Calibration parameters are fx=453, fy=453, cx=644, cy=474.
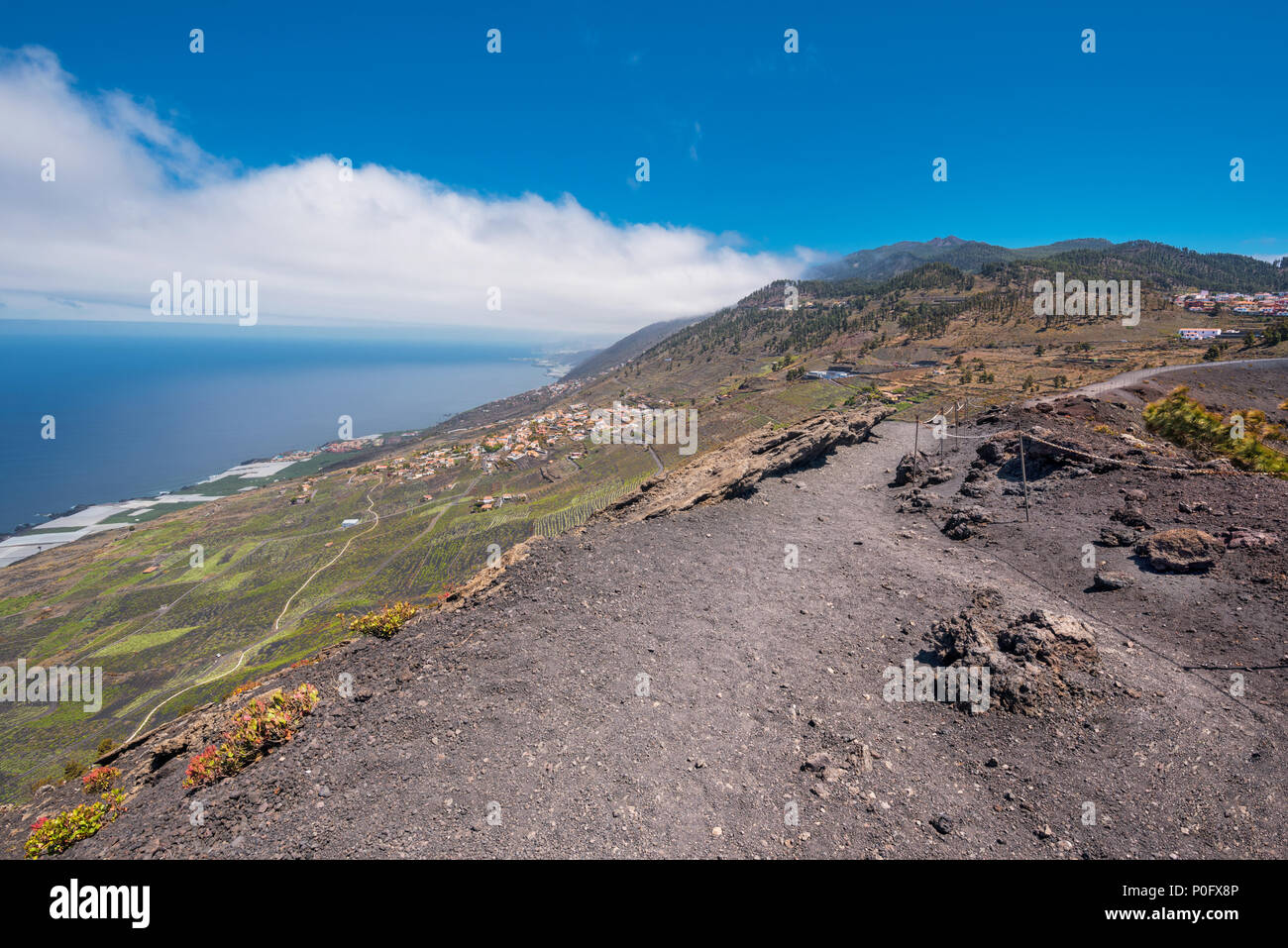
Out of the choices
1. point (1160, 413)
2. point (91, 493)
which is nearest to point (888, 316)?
point (1160, 413)

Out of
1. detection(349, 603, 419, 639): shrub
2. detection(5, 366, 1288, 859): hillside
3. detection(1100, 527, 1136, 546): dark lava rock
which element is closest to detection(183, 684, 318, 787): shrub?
detection(5, 366, 1288, 859): hillside

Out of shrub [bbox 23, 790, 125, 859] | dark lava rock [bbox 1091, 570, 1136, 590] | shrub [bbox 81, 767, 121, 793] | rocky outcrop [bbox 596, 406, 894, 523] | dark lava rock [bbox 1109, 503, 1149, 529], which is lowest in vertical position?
shrub [bbox 81, 767, 121, 793]

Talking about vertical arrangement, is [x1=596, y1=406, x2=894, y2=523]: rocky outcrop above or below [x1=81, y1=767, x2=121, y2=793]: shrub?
above

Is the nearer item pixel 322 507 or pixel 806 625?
pixel 806 625

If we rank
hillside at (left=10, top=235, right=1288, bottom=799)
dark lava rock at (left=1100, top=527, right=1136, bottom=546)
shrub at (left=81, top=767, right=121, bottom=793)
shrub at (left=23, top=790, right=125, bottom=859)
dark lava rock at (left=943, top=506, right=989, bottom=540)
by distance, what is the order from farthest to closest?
hillside at (left=10, top=235, right=1288, bottom=799) → dark lava rock at (left=943, top=506, right=989, bottom=540) → dark lava rock at (left=1100, top=527, right=1136, bottom=546) → shrub at (left=81, top=767, right=121, bottom=793) → shrub at (left=23, top=790, right=125, bottom=859)

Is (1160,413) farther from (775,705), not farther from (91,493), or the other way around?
(91,493)

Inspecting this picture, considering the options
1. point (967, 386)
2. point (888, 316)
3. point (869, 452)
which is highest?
point (888, 316)

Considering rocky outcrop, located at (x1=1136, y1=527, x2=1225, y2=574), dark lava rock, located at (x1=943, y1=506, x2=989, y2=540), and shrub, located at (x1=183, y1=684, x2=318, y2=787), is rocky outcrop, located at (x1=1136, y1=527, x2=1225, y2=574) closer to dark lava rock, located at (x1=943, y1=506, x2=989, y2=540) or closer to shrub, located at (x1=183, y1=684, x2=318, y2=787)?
dark lava rock, located at (x1=943, y1=506, x2=989, y2=540)
